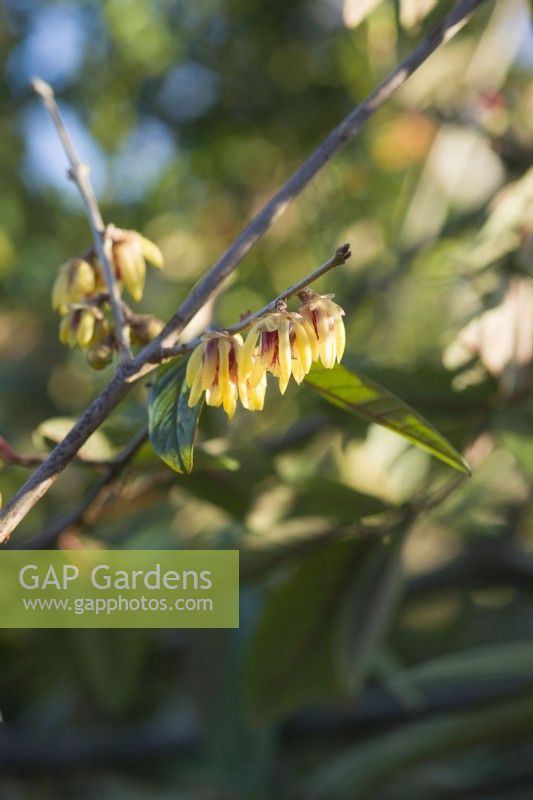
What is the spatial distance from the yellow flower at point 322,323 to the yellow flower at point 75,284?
0.15 metres

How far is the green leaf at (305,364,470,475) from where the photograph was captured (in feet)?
1.33

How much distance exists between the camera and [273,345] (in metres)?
0.36

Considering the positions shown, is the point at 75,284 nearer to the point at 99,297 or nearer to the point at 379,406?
the point at 99,297

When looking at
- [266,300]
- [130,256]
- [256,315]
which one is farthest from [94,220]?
[266,300]

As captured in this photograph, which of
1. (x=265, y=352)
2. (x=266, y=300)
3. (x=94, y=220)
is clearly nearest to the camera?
(x=265, y=352)

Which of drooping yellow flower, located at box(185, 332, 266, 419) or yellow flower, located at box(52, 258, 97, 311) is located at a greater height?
yellow flower, located at box(52, 258, 97, 311)

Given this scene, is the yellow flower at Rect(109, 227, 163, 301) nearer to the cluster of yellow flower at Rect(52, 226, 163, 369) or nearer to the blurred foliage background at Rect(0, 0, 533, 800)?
the cluster of yellow flower at Rect(52, 226, 163, 369)

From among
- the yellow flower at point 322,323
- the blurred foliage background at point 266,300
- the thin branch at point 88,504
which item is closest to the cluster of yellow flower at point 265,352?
the yellow flower at point 322,323

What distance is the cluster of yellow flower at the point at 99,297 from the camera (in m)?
0.46

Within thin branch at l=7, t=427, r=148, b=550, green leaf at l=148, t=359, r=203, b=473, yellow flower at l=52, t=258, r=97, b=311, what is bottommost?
green leaf at l=148, t=359, r=203, b=473

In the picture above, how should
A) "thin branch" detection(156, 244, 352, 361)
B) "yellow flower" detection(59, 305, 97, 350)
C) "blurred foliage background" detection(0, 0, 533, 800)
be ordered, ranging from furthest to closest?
"blurred foliage background" detection(0, 0, 533, 800) < "yellow flower" detection(59, 305, 97, 350) < "thin branch" detection(156, 244, 352, 361)

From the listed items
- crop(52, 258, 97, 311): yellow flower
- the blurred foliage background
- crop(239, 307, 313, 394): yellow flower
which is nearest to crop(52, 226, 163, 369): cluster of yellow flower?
crop(52, 258, 97, 311): yellow flower

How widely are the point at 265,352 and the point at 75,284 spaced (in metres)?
Result: 0.16

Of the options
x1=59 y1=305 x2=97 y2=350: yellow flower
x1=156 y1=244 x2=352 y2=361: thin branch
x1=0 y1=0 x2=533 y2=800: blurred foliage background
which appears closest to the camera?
x1=156 y1=244 x2=352 y2=361: thin branch
